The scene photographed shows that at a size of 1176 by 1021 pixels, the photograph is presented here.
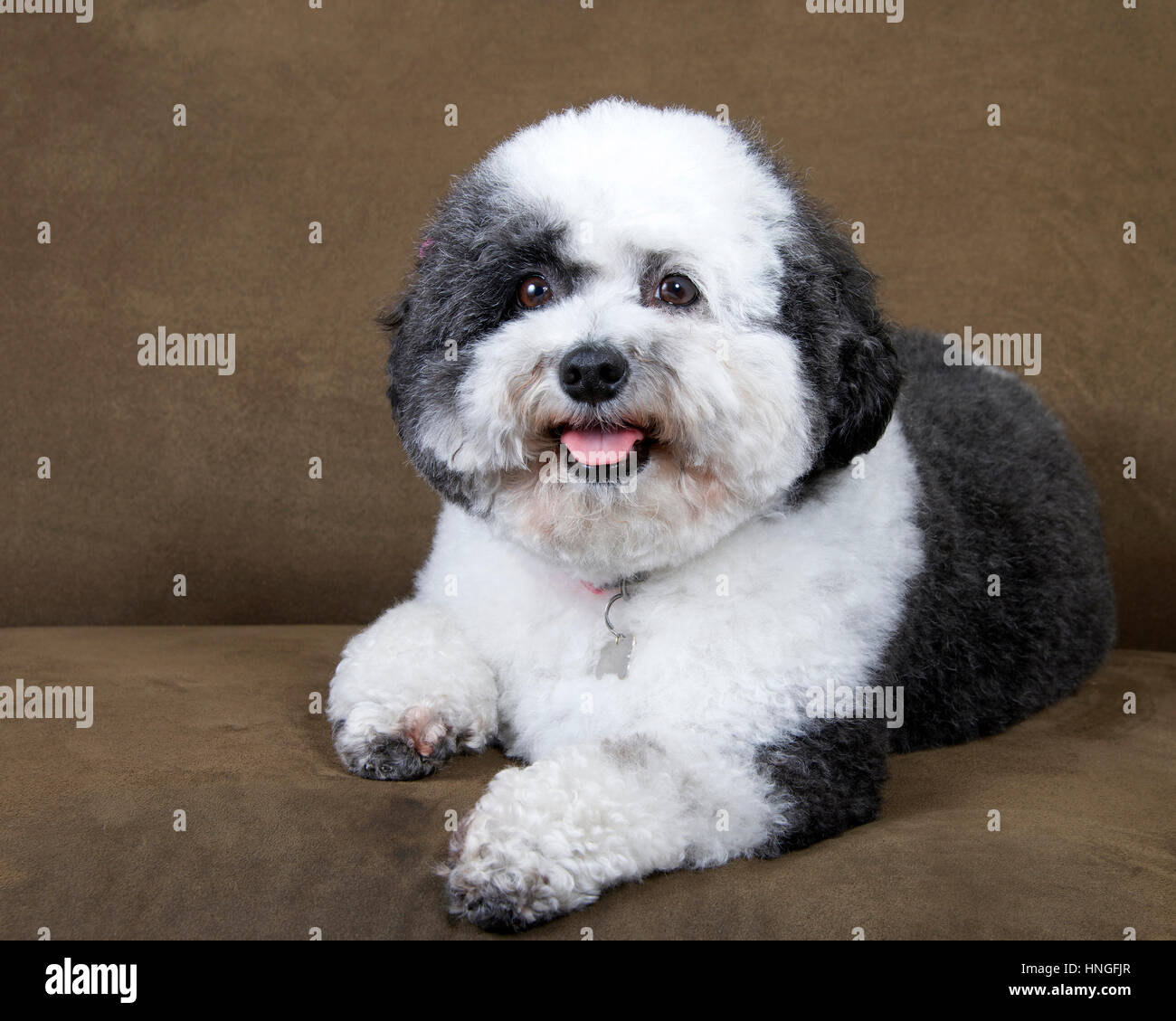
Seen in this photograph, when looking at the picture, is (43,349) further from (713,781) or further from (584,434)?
(713,781)

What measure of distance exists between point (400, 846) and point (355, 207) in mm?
2046

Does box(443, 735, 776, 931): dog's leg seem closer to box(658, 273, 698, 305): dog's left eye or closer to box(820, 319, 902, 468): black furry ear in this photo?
box(820, 319, 902, 468): black furry ear

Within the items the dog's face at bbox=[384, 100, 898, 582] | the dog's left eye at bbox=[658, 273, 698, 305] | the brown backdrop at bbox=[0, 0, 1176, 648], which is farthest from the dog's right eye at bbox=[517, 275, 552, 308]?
the brown backdrop at bbox=[0, 0, 1176, 648]

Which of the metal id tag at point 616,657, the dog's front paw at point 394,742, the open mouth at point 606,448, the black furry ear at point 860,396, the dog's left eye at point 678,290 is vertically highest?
the dog's left eye at point 678,290

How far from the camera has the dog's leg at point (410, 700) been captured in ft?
6.97

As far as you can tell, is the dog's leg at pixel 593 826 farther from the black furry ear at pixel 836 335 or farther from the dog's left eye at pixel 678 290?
the dog's left eye at pixel 678 290

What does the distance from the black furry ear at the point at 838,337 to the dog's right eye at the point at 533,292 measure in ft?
1.20

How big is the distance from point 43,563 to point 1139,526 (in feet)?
9.44

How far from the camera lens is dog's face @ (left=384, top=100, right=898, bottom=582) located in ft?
6.04

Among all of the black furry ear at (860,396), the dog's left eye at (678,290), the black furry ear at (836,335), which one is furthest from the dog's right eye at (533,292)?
the black furry ear at (860,396)

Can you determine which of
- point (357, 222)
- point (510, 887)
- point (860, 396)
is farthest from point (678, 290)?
point (357, 222)

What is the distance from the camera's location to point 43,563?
3.37 m
